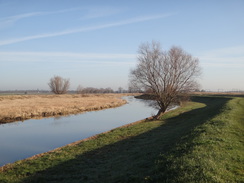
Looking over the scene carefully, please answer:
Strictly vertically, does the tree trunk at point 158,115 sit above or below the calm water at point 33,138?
above

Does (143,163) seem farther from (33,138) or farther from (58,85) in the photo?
(58,85)

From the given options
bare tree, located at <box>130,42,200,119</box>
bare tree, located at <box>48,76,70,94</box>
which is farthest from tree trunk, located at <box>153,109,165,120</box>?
bare tree, located at <box>48,76,70,94</box>

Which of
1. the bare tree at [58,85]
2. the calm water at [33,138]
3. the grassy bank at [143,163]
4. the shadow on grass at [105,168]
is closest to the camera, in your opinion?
the grassy bank at [143,163]

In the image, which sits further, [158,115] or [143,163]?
[158,115]

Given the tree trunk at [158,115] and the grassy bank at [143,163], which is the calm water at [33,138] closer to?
the grassy bank at [143,163]

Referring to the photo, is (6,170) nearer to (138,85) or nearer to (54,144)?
(54,144)

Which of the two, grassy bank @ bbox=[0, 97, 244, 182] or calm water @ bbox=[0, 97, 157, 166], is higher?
grassy bank @ bbox=[0, 97, 244, 182]

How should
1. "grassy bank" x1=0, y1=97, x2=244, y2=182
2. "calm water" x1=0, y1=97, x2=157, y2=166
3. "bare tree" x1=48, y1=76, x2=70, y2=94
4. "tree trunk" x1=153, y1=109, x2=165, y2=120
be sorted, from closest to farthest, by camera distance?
"grassy bank" x1=0, y1=97, x2=244, y2=182, "calm water" x1=0, y1=97, x2=157, y2=166, "tree trunk" x1=153, y1=109, x2=165, y2=120, "bare tree" x1=48, y1=76, x2=70, y2=94

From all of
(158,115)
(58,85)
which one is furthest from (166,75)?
(58,85)

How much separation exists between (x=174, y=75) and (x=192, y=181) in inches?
934

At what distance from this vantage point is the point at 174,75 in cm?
2897

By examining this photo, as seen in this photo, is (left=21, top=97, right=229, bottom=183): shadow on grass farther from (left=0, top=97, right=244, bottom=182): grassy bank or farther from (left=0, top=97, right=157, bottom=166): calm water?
(left=0, top=97, right=157, bottom=166): calm water

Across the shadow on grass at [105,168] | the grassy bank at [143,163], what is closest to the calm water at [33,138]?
the grassy bank at [143,163]

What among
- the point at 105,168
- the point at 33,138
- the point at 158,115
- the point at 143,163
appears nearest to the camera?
the point at 143,163
